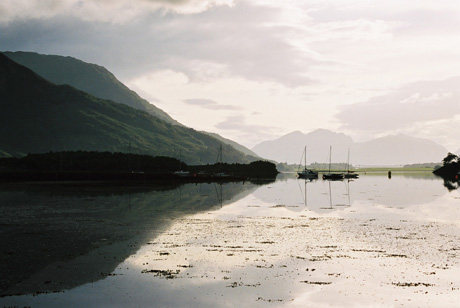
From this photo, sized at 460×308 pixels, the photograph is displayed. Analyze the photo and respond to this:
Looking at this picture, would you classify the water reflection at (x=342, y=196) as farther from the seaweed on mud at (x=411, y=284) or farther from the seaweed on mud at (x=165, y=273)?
the seaweed on mud at (x=165, y=273)

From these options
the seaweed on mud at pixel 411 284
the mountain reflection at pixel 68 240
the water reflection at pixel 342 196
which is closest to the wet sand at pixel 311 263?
the seaweed on mud at pixel 411 284

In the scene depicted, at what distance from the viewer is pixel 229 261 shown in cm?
2511

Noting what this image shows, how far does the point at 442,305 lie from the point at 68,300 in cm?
1616

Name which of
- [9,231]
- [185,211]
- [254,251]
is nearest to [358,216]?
[185,211]

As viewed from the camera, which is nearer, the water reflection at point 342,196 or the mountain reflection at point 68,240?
the mountain reflection at point 68,240

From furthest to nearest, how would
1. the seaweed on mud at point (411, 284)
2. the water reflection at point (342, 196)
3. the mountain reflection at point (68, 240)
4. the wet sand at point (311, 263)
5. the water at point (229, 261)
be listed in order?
Result: the water reflection at point (342, 196) < the mountain reflection at point (68, 240) < the seaweed on mud at point (411, 284) < the wet sand at point (311, 263) < the water at point (229, 261)

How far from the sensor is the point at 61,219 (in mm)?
43281

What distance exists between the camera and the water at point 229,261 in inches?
725

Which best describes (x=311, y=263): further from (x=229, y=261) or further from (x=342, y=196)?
(x=342, y=196)

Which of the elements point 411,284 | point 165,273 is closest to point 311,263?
point 411,284

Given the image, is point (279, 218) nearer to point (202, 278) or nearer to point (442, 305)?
point (202, 278)

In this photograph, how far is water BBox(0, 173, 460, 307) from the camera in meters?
18.4

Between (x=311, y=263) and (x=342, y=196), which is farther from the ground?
(x=342, y=196)

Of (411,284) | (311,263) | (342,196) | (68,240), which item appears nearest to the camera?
(411,284)
